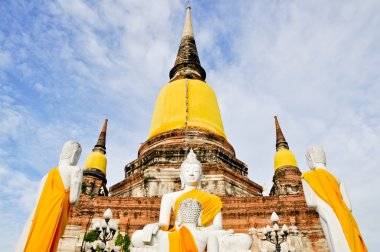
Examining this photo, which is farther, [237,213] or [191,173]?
[237,213]

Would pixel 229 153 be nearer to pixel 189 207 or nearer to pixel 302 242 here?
pixel 302 242

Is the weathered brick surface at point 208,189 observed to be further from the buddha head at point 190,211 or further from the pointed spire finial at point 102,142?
the buddha head at point 190,211

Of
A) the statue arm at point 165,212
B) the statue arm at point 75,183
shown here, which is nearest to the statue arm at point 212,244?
the statue arm at point 165,212

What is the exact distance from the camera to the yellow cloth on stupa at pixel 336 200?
480 cm

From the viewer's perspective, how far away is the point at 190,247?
450 centimetres

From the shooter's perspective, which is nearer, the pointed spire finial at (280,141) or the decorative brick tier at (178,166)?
the decorative brick tier at (178,166)

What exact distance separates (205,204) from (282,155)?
1411 centimetres

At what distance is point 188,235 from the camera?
4.60 m

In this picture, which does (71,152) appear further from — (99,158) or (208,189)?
(99,158)

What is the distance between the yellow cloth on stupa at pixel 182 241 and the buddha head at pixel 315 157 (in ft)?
8.99

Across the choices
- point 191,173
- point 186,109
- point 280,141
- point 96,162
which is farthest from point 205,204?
point 280,141

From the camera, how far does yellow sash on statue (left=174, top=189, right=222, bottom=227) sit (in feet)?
17.6

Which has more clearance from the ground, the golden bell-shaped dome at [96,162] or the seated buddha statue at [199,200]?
the golden bell-shaped dome at [96,162]

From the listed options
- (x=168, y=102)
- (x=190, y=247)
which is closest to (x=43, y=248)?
(x=190, y=247)
